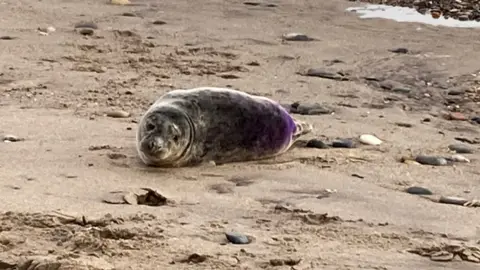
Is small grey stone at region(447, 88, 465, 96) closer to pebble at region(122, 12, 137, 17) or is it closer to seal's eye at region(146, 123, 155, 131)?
seal's eye at region(146, 123, 155, 131)

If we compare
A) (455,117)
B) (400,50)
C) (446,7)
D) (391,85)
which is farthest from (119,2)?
(455,117)

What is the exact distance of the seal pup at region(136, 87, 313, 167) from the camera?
13.8 feet

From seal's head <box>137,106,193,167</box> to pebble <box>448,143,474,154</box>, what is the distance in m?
1.40

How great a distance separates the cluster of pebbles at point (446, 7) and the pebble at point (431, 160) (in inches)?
184

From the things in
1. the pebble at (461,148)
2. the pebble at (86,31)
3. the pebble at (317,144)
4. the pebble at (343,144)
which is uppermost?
the pebble at (317,144)

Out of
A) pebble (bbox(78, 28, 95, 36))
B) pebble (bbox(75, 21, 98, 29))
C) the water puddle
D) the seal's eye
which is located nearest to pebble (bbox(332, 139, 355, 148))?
the seal's eye

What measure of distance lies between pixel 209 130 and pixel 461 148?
135 cm

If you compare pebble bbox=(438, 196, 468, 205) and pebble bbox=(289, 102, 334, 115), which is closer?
pebble bbox=(438, 196, 468, 205)

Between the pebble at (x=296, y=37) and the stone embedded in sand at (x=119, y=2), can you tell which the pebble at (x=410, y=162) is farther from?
the stone embedded in sand at (x=119, y=2)

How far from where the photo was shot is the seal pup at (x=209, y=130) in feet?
13.8

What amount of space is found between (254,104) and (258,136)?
0.51 ft

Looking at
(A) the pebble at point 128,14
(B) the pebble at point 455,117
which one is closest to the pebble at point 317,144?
(B) the pebble at point 455,117

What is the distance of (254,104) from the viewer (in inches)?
176

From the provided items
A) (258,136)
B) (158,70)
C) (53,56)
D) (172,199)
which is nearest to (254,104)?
(258,136)
